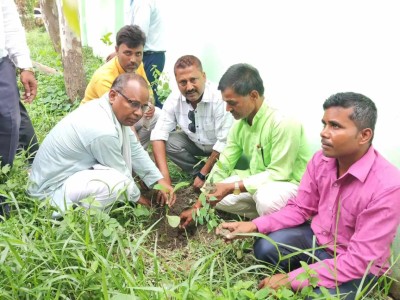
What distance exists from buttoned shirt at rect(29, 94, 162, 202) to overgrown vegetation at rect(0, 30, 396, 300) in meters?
0.19

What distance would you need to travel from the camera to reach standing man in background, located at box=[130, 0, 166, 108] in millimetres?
4457

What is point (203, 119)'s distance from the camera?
141 inches

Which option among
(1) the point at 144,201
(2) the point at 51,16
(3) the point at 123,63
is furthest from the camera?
(2) the point at 51,16

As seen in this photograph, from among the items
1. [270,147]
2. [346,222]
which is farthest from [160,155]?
[346,222]

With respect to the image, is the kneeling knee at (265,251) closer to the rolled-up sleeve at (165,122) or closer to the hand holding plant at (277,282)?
the hand holding plant at (277,282)

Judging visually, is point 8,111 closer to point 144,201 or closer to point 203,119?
point 144,201

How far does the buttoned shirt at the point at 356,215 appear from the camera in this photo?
2.01 metres

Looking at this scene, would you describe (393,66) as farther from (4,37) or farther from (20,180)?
(20,180)

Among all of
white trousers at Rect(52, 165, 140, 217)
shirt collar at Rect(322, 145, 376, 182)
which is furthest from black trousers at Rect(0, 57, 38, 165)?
shirt collar at Rect(322, 145, 376, 182)

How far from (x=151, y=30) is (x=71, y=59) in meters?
1.22

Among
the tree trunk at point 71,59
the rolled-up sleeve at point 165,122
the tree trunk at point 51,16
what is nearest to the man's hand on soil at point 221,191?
the rolled-up sleeve at point 165,122

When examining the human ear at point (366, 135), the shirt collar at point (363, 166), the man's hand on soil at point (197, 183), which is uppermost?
the human ear at point (366, 135)

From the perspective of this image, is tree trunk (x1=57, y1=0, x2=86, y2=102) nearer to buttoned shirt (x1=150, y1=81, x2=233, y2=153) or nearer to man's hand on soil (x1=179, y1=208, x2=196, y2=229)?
buttoned shirt (x1=150, y1=81, x2=233, y2=153)

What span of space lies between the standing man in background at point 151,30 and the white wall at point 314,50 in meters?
0.63
